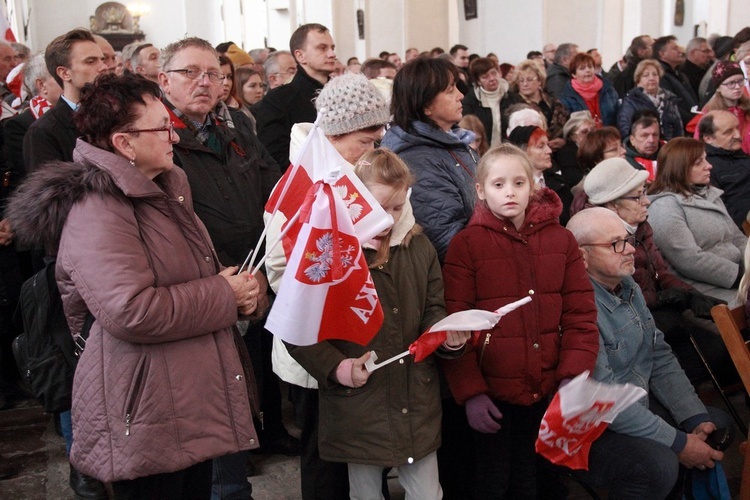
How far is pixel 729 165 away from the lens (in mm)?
5844

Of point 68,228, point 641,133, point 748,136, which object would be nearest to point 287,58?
point 641,133

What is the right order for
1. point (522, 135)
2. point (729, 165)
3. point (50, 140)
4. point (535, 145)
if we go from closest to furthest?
point (50, 140)
point (535, 145)
point (522, 135)
point (729, 165)

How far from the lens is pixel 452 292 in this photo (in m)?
3.33

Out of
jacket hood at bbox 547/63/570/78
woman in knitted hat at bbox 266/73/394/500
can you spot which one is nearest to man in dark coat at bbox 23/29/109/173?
woman in knitted hat at bbox 266/73/394/500

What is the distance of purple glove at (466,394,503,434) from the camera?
3205 millimetres

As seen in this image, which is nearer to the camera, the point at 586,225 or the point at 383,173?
the point at 383,173

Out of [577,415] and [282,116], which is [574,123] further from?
[577,415]

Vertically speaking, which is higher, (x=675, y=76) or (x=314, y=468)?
(x=675, y=76)

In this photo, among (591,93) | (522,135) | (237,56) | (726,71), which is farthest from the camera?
(591,93)

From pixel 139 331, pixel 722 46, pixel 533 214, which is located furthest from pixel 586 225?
pixel 722 46

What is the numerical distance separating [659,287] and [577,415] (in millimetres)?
1790

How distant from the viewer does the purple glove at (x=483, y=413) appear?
3.21m

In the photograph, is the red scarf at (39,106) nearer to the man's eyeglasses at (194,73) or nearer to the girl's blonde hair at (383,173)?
the man's eyeglasses at (194,73)

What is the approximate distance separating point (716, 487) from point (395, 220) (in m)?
1.73
